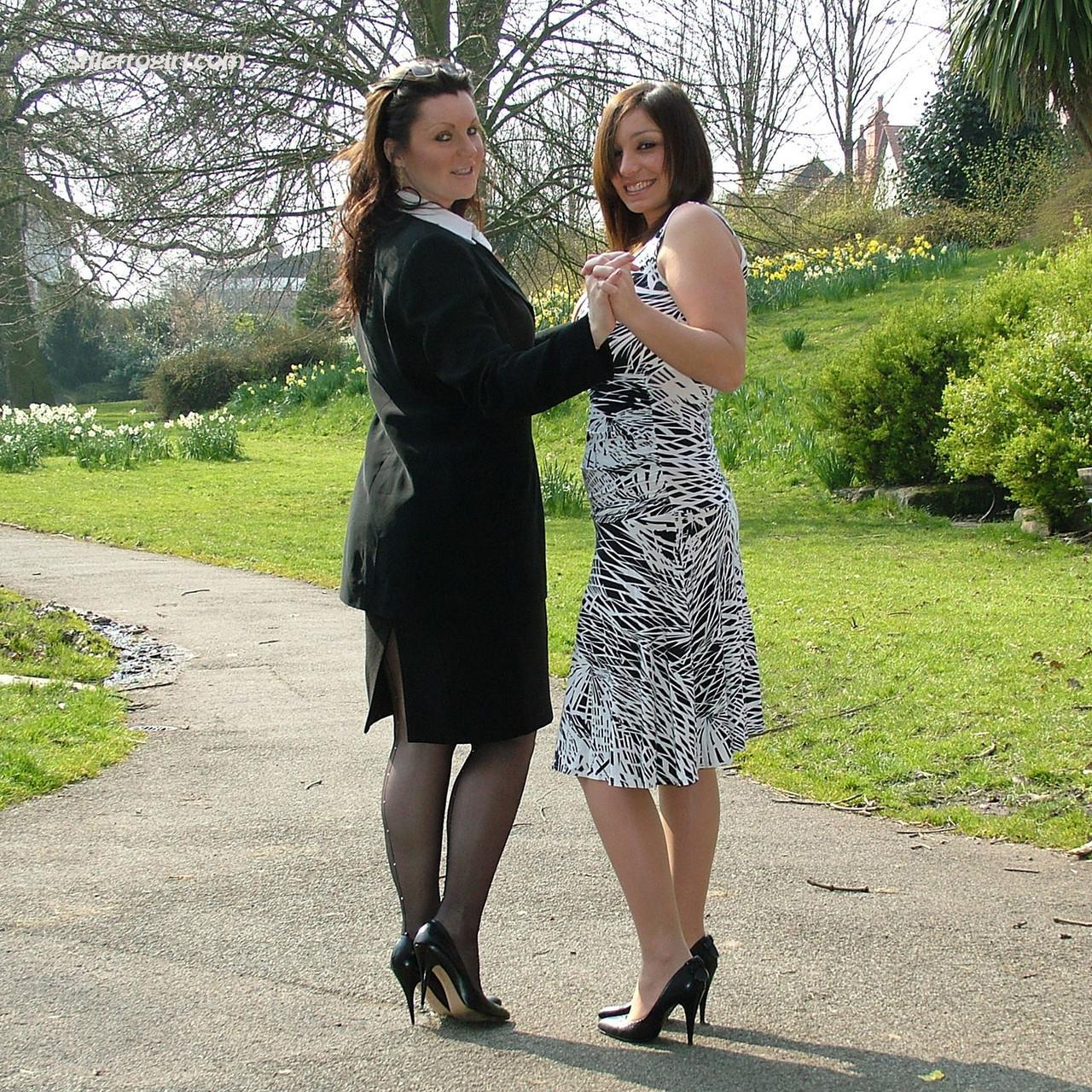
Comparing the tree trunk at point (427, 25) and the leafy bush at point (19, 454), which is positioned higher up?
the tree trunk at point (427, 25)

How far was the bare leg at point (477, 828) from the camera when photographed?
2631mm

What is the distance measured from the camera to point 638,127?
2.62 meters

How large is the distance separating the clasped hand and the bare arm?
1cm

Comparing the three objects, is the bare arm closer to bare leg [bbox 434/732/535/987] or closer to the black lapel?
the black lapel

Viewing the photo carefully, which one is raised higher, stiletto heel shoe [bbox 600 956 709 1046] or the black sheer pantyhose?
the black sheer pantyhose

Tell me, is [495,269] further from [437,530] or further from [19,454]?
[19,454]

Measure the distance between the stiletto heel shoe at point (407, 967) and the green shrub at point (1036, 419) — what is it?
756cm

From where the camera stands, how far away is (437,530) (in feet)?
8.45

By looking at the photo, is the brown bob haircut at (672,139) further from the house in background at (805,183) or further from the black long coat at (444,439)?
the house in background at (805,183)

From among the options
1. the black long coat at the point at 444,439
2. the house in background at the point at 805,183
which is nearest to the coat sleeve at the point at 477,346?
the black long coat at the point at 444,439

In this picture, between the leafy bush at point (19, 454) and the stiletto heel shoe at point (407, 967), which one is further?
the leafy bush at point (19, 454)

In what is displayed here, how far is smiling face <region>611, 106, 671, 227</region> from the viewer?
2.62m

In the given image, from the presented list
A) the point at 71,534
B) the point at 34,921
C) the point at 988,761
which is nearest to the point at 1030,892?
the point at 988,761

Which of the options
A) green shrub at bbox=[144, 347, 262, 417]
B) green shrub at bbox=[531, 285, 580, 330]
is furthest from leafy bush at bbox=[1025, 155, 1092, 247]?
green shrub at bbox=[144, 347, 262, 417]
